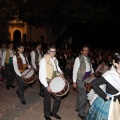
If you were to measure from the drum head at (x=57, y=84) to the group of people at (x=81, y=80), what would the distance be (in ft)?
0.32

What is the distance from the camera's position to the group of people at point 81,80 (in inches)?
165

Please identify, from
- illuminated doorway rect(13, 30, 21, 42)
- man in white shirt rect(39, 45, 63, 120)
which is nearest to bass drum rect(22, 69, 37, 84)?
man in white shirt rect(39, 45, 63, 120)

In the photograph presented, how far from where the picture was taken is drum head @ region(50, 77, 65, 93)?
606 centimetres

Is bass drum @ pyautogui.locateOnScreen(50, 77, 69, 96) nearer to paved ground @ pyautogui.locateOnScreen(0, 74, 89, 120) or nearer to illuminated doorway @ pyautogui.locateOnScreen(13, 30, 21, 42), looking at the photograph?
paved ground @ pyautogui.locateOnScreen(0, 74, 89, 120)

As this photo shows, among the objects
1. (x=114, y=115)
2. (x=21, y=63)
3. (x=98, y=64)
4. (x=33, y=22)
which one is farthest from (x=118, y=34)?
(x=114, y=115)

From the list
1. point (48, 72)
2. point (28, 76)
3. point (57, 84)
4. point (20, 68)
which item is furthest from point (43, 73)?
point (20, 68)

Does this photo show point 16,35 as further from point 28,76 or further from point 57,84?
point 57,84

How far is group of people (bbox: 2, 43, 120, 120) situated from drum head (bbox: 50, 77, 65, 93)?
10 centimetres

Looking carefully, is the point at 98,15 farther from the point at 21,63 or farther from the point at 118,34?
the point at 21,63

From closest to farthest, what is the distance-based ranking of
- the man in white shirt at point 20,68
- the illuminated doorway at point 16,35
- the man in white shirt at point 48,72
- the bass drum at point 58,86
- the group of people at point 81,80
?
the group of people at point 81,80 < the bass drum at point 58,86 < the man in white shirt at point 48,72 < the man in white shirt at point 20,68 < the illuminated doorway at point 16,35

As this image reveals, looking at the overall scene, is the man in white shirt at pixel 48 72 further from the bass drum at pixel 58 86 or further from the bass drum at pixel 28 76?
the bass drum at pixel 28 76

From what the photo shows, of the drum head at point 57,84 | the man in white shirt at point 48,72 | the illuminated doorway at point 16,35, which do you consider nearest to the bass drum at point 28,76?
the man in white shirt at point 48,72

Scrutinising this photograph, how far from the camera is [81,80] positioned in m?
6.72

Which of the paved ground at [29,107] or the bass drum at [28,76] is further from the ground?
the bass drum at [28,76]
